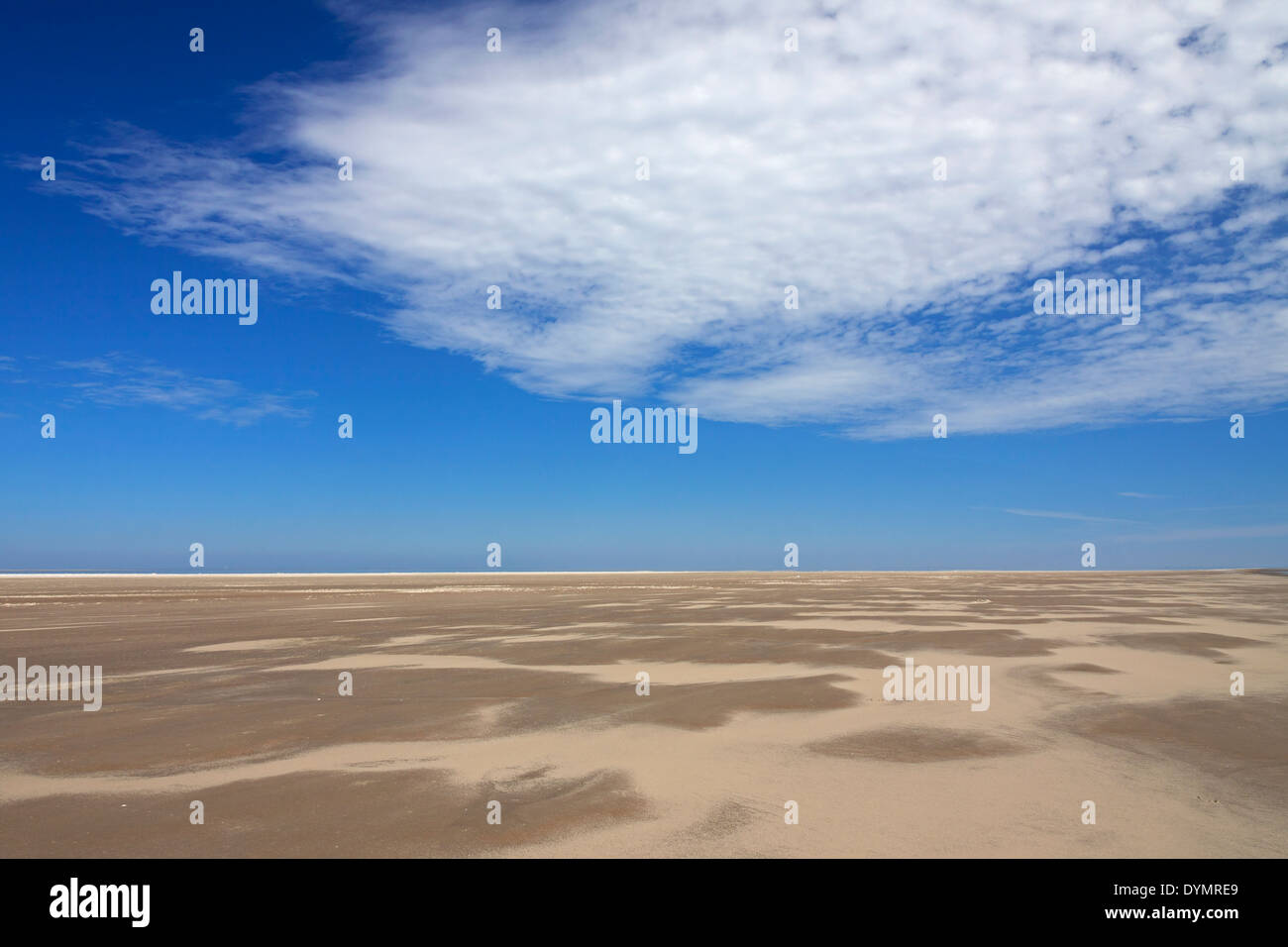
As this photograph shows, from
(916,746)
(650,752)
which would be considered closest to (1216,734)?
(916,746)

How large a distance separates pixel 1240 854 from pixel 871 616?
2056cm

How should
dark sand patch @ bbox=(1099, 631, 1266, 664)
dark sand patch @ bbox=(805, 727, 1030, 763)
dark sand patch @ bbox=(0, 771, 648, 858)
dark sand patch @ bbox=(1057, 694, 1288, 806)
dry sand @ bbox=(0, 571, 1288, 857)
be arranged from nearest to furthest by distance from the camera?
dark sand patch @ bbox=(0, 771, 648, 858) < dry sand @ bbox=(0, 571, 1288, 857) < dark sand patch @ bbox=(1057, 694, 1288, 806) < dark sand patch @ bbox=(805, 727, 1030, 763) < dark sand patch @ bbox=(1099, 631, 1266, 664)

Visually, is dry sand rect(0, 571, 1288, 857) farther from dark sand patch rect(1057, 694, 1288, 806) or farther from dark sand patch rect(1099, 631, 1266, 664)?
dark sand patch rect(1099, 631, 1266, 664)

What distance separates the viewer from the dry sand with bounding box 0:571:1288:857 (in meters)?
5.99

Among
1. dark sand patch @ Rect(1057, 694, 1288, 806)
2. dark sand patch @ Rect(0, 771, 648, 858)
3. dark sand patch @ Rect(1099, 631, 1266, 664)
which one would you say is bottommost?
dark sand patch @ Rect(1099, 631, 1266, 664)

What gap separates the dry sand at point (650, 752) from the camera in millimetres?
5992

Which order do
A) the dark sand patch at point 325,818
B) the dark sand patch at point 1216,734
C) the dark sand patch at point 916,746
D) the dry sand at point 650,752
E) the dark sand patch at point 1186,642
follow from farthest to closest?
the dark sand patch at point 1186,642 < the dark sand patch at point 916,746 < the dark sand patch at point 1216,734 < the dry sand at point 650,752 < the dark sand patch at point 325,818

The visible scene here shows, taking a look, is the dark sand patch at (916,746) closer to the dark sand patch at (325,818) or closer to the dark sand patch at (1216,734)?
the dark sand patch at (1216,734)

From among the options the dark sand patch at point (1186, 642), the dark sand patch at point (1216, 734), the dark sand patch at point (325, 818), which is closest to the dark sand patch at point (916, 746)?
the dark sand patch at point (1216, 734)

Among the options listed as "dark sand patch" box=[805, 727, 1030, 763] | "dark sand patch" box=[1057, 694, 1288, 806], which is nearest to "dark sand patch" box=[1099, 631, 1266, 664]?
"dark sand patch" box=[1057, 694, 1288, 806]

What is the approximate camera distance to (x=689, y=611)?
29.1 metres

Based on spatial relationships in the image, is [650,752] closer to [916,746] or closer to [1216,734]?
[916,746]
